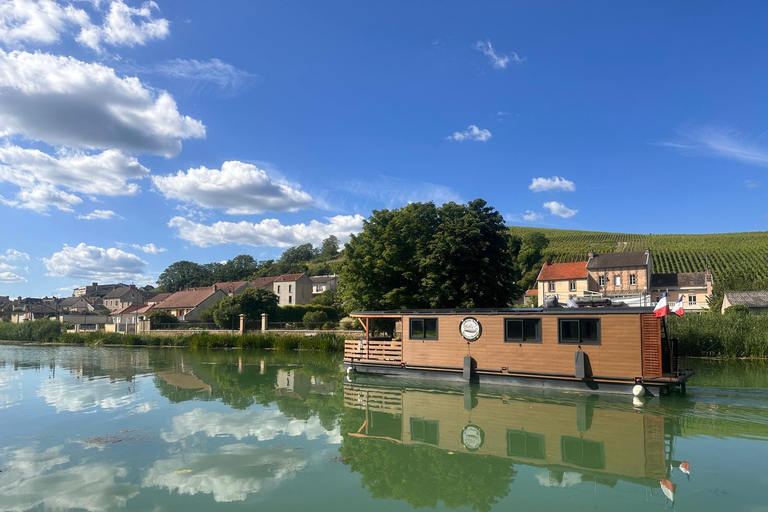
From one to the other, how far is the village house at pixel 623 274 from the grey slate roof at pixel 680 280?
177 centimetres

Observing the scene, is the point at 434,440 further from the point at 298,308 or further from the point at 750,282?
the point at 750,282

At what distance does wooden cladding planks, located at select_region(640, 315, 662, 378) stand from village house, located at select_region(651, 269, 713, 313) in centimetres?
4487

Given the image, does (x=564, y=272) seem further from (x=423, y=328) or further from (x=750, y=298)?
(x=423, y=328)

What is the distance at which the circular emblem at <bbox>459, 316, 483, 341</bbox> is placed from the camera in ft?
58.6

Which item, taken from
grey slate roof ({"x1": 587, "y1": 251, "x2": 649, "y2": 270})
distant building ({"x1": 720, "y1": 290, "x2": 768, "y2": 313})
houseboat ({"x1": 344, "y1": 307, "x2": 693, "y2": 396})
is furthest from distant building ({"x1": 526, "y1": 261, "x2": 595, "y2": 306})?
houseboat ({"x1": 344, "y1": 307, "x2": 693, "y2": 396})

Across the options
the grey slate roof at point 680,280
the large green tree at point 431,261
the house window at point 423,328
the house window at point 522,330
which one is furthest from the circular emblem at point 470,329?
the grey slate roof at point 680,280

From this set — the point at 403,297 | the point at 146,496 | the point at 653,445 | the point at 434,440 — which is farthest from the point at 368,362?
the point at 146,496

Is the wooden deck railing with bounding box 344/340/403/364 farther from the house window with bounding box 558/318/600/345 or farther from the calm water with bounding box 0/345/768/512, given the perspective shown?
the house window with bounding box 558/318/600/345

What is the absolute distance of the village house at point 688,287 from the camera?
54.1m

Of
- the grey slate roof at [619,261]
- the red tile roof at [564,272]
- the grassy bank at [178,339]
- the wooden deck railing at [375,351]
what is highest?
the grey slate roof at [619,261]

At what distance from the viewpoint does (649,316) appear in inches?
584

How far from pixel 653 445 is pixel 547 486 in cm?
371

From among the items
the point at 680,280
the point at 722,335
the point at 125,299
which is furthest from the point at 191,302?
the point at 680,280

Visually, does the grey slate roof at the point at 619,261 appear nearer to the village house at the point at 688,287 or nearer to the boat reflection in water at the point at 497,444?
the village house at the point at 688,287
